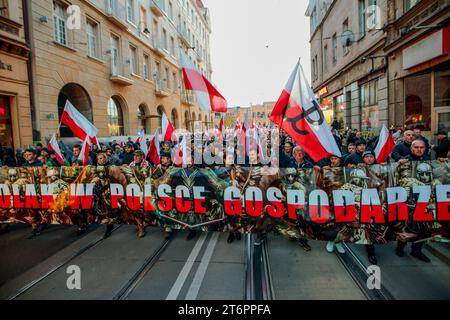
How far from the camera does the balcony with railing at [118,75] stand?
58.5 ft

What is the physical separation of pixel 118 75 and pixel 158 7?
13.5 m

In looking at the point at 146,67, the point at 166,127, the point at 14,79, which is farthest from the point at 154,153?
the point at 146,67

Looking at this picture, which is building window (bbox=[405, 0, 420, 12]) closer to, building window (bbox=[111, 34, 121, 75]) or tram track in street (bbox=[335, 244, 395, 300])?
tram track in street (bbox=[335, 244, 395, 300])

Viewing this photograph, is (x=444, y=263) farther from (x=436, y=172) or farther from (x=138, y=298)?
(x=138, y=298)

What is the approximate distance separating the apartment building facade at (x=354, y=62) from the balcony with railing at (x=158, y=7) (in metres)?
16.4

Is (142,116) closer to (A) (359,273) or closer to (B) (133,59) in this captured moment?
(B) (133,59)

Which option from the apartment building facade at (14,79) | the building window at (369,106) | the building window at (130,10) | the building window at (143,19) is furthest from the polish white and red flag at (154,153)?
the building window at (143,19)

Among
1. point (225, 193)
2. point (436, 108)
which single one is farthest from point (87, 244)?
point (436, 108)

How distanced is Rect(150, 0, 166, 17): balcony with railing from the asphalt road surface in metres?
26.9

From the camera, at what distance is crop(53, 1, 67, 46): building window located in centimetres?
1366

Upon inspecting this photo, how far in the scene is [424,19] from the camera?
9.46 m

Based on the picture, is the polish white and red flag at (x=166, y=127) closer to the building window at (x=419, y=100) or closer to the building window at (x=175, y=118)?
the building window at (x=419, y=100)
